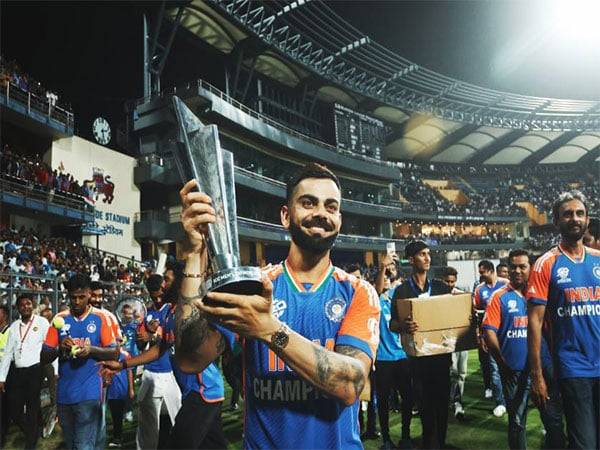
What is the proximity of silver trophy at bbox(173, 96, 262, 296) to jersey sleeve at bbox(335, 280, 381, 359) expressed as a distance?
695 millimetres

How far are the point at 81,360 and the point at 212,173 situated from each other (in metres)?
4.53

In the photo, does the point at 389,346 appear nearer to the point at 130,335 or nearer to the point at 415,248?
the point at 415,248

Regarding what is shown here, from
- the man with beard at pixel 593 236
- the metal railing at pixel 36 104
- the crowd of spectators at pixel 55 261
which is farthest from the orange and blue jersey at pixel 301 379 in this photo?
the metal railing at pixel 36 104

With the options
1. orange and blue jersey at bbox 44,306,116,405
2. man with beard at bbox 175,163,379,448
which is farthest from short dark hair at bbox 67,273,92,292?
man with beard at bbox 175,163,379,448

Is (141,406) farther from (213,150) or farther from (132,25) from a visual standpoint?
(132,25)

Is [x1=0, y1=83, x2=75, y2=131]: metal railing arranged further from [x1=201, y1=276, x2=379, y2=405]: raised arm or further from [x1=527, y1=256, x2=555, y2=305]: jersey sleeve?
[x1=201, y1=276, x2=379, y2=405]: raised arm

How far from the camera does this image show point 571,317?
416 centimetres

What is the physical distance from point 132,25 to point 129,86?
378 centimetres

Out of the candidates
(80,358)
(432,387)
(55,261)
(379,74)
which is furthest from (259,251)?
(432,387)

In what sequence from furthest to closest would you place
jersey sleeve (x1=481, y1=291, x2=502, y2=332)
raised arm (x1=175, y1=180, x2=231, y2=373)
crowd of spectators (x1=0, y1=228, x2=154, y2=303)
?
crowd of spectators (x1=0, y1=228, x2=154, y2=303) < jersey sleeve (x1=481, y1=291, x2=502, y2=332) < raised arm (x1=175, y1=180, x2=231, y2=373)

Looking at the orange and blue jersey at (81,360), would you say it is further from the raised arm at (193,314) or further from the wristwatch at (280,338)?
the wristwatch at (280,338)

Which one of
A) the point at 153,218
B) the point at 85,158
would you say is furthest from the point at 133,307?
the point at 153,218

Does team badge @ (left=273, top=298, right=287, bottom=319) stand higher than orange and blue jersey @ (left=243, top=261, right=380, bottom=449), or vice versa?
team badge @ (left=273, top=298, right=287, bottom=319)

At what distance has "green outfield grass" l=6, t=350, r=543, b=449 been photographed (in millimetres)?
6492
